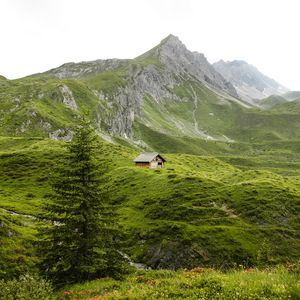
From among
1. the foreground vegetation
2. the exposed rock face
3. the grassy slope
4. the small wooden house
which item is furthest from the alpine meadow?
the exposed rock face

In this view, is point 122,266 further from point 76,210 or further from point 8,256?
point 8,256

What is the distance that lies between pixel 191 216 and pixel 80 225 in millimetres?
40169

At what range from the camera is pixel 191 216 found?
214 feet

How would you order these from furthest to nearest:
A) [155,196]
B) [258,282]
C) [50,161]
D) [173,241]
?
[50,161] < [155,196] < [173,241] < [258,282]

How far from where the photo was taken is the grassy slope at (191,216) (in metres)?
53.1

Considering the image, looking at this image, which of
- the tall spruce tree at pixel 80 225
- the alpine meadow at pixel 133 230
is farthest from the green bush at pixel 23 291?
the tall spruce tree at pixel 80 225

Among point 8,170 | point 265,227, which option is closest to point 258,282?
point 265,227

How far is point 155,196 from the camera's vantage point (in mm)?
77312

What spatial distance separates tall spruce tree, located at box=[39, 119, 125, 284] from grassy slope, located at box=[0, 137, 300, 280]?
97.0 inches

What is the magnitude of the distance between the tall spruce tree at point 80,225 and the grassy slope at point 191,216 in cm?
246

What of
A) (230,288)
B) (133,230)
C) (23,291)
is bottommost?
(133,230)

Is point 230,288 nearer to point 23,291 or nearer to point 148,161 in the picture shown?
point 23,291

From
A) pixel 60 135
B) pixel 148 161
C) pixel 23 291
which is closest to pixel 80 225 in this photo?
pixel 23 291

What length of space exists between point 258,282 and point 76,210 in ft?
61.6
